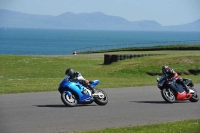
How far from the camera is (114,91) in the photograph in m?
21.6

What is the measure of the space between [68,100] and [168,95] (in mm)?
3671

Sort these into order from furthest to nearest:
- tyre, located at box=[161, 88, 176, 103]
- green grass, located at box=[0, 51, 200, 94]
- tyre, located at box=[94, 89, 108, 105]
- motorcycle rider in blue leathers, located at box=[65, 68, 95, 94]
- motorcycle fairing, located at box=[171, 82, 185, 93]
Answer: green grass, located at box=[0, 51, 200, 94], motorcycle fairing, located at box=[171, 82, 185, 93], tyre, located at box=[161, 88, 176, 103], tyre, located at box=[94, 89, 108, 105], motorcycle rider in blue leathers, located at box=[65, 68, 95, 94]

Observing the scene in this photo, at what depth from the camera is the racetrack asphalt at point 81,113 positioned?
485 inches

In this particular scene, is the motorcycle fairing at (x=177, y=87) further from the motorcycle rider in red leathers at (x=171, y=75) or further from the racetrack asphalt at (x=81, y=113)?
the racetrack asphalt at (x=81, y=113)

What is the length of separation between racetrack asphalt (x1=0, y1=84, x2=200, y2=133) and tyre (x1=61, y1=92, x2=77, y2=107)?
145 millimetres

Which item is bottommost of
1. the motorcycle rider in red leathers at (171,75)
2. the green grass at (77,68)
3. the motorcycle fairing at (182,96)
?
the green grass at (77,68)

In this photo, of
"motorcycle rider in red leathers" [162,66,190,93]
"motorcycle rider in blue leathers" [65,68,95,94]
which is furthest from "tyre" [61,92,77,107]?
"motorcycle rider in red leathers" [162,66,190,93]

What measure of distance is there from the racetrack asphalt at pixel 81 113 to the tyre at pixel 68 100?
5.7 inches

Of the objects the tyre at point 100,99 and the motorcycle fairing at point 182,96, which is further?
the motorcycle fairing at point 182,96

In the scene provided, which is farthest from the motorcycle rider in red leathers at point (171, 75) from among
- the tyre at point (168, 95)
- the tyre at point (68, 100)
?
the tyre at point (68, 100)

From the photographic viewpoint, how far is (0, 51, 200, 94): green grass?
2380 cm

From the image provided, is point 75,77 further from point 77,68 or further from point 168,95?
point 77,68

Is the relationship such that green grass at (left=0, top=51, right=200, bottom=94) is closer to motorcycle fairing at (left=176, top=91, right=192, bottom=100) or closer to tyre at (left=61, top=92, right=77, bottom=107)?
tyre at (left=61, top=92, right=77, bottom=107)

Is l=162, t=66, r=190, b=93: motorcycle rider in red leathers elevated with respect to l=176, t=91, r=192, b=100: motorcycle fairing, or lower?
elevated
